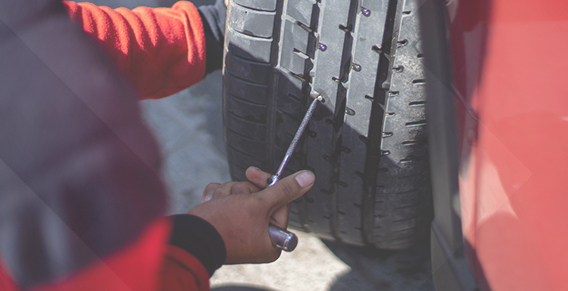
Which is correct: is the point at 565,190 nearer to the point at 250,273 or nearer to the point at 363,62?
the point at 363,62

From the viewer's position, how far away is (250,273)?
1.09 meters

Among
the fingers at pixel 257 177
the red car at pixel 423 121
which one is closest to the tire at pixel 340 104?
the red car at pixel 423 121

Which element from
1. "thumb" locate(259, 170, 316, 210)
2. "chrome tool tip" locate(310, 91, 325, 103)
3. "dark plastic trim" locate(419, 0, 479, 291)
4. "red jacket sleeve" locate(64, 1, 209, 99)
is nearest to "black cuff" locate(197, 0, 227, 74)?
"red jacket sleeve" locate(64, 1, 209, 99)

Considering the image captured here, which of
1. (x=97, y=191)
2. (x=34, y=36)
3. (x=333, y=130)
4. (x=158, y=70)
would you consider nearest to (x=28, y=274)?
(x=97, y=191)

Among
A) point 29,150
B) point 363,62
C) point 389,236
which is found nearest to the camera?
point 29,150

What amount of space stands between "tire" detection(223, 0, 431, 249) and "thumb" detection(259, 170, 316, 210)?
0.14 metres

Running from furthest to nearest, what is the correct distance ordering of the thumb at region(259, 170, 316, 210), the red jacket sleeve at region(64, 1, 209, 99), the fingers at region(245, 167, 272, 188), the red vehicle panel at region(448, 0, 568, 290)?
the red jacket sleeve at region(64, 1, 209, 99) < the fingers at region(245, 167, 272, 188) < the thumb at region(259, 170, 316, 210) < the red vehicle panel at region(448, 0, 568, 290)

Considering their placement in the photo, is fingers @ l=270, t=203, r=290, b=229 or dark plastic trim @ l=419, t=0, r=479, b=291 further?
fingers @ l=270, t=203, r=290, b=229

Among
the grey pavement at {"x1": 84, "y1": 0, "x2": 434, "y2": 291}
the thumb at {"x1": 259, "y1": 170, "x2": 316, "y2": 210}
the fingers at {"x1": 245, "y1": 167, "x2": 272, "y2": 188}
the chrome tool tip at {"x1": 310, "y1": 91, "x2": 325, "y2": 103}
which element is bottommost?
the grey pavement at {"x1": 84, "y1": 0, "x2": 434, "y2": 291}

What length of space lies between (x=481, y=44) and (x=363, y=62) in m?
0.24

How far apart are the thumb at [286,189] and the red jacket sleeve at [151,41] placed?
1.66 ft

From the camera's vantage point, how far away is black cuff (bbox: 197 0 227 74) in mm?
1128

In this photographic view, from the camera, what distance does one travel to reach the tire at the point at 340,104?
0.69 meters

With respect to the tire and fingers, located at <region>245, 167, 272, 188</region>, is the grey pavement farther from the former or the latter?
fingers, located at <region>245, 167, 272, 188</region>
